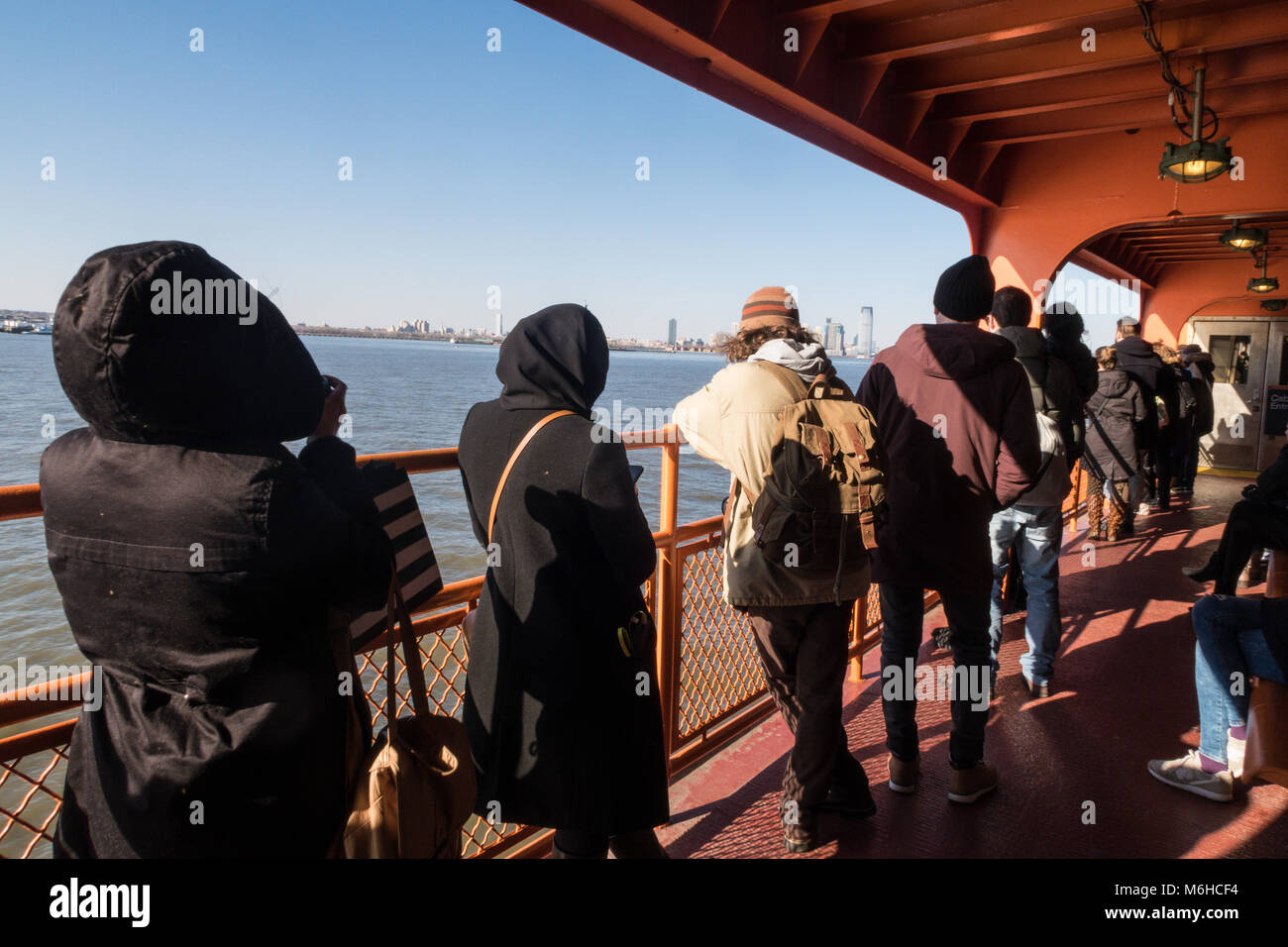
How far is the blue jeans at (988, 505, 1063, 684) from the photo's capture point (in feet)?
11.6

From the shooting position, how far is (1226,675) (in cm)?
260

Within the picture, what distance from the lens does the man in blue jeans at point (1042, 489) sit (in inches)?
138

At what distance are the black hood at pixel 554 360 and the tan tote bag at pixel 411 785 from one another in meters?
0.58

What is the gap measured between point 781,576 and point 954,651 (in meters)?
0.91

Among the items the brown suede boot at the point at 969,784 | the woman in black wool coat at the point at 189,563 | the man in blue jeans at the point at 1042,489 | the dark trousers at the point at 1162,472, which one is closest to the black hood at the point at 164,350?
the woman in black wool coat at the point at 189,563

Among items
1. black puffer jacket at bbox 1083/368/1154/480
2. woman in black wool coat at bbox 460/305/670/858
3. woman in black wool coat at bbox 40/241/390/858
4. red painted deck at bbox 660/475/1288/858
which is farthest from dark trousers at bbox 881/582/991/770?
black puffer jacket at bbox 1083/368/1154/480

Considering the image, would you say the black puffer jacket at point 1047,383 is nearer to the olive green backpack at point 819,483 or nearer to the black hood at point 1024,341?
the black hood at point 1024,341

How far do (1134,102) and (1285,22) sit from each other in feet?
4.61

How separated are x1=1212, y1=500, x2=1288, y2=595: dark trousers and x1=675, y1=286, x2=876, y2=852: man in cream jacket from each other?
204 centimetres

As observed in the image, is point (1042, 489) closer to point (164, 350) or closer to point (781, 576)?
point (781, 576)

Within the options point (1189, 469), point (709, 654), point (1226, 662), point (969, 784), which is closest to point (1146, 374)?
point (1189, 469)

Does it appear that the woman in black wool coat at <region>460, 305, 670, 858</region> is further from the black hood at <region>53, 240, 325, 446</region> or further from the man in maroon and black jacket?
the man in maroon and black jacket

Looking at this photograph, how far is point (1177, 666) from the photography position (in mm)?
3996
